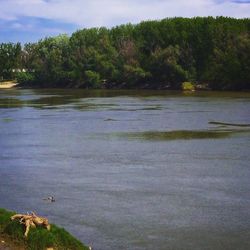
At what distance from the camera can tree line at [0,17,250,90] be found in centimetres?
9388

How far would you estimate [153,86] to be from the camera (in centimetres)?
10662

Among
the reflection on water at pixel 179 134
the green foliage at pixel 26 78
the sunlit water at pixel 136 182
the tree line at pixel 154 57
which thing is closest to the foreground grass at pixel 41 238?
the sunlit water at pixel 136 182

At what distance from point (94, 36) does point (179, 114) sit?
84.0 meters

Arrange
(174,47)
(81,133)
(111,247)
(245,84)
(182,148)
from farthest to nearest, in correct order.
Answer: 1. (174,47)
2. (245,84)
3. (81,133)
4. (182,148)
5. (111,247)

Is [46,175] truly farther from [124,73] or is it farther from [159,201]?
[124,73]

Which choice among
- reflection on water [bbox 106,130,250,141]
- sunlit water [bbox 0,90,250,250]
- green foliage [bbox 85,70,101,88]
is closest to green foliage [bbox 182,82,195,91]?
green foliage [bbox 85,70,101,88]

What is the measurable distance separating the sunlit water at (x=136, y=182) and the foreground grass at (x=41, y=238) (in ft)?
4.46

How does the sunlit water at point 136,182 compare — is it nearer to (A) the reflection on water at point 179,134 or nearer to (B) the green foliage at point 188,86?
(A) the reflection on water at point 179,134

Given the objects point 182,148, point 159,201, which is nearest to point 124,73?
point 182,148

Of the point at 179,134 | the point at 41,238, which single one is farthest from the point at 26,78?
the point at 41,238

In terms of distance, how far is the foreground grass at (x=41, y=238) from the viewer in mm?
10930

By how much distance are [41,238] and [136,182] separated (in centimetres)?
807

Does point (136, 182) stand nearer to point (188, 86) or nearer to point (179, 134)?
point (179, 134)

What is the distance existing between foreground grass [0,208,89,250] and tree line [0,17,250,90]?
79.7 meters
